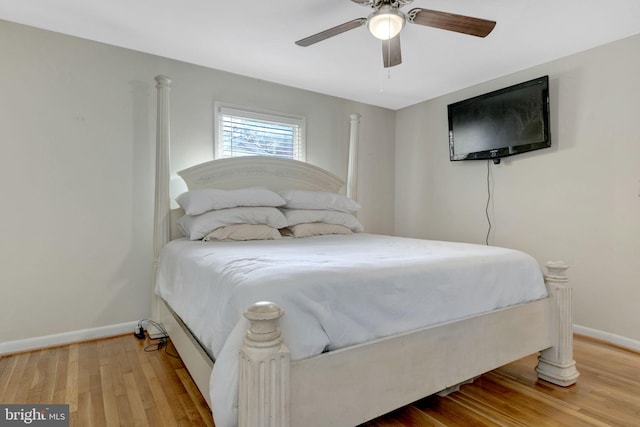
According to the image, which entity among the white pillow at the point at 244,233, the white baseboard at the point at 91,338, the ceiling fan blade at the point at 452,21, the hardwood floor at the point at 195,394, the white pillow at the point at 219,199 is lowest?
the hardwood floor at the point at 195,394

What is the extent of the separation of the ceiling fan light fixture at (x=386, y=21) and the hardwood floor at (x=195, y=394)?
76.7 inches

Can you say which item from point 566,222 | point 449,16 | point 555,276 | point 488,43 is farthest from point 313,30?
point 566,222

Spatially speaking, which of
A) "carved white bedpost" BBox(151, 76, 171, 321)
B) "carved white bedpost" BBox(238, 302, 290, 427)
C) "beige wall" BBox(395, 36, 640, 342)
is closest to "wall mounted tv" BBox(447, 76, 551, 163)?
"beige wall" BBox(395, 36, 640, 342)

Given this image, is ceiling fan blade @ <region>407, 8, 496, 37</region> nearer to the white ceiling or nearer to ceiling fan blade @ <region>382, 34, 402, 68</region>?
ceiling fan blade @ <region>382, 34, 402, 68</region>

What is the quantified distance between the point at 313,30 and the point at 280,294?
2.03 m

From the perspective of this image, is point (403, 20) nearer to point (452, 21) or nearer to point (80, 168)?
point (452, 21)

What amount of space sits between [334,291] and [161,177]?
1.97m

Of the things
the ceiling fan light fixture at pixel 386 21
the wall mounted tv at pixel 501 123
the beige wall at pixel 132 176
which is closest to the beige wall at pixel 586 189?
the beige wall at pixel 132 176

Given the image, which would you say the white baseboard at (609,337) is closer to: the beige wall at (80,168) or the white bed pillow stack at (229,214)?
the white bed pillow stack at (229,214)

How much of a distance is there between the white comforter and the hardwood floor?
1.36ft

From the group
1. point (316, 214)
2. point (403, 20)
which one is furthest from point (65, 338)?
point (403, 20)

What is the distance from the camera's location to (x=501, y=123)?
3104 mm

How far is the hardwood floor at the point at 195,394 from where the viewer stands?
155 cm

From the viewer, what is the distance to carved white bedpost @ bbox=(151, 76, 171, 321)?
264 cm
